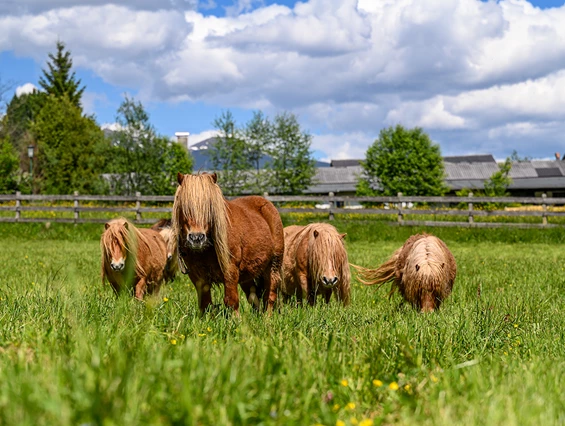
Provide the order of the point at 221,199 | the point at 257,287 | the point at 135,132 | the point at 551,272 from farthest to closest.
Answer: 1. the point at 135,132
2. the point at 551,272
3. the point at 257,287
4. the point at 221,199

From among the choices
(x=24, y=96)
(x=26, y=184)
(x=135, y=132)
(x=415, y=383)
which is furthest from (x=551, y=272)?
(x=24, y=96)

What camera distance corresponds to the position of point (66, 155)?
170ft

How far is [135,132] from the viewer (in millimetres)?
36938

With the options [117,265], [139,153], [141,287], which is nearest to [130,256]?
[117,265]

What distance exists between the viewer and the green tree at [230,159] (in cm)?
3794

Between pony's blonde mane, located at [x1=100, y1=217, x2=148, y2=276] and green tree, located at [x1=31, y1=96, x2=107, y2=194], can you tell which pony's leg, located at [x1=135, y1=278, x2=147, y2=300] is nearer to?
pony's blonde mane, located at [x1=100, y1=217, x2=148, y2=276]

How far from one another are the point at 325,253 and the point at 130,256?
2.51 meters

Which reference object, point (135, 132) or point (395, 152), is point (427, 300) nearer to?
point (135, 132)

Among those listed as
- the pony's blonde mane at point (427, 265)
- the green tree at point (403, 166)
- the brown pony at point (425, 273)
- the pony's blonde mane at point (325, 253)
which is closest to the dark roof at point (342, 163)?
the green tree at point (403, 166)

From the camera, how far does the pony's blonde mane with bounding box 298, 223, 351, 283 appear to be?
26.1 feet

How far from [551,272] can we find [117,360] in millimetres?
10960

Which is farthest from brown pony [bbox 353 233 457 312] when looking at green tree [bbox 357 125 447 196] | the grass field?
green tree [bbox 357 125 447 196]

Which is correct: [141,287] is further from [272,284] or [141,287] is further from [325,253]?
[325,253]

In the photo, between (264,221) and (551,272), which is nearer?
(264,221)
